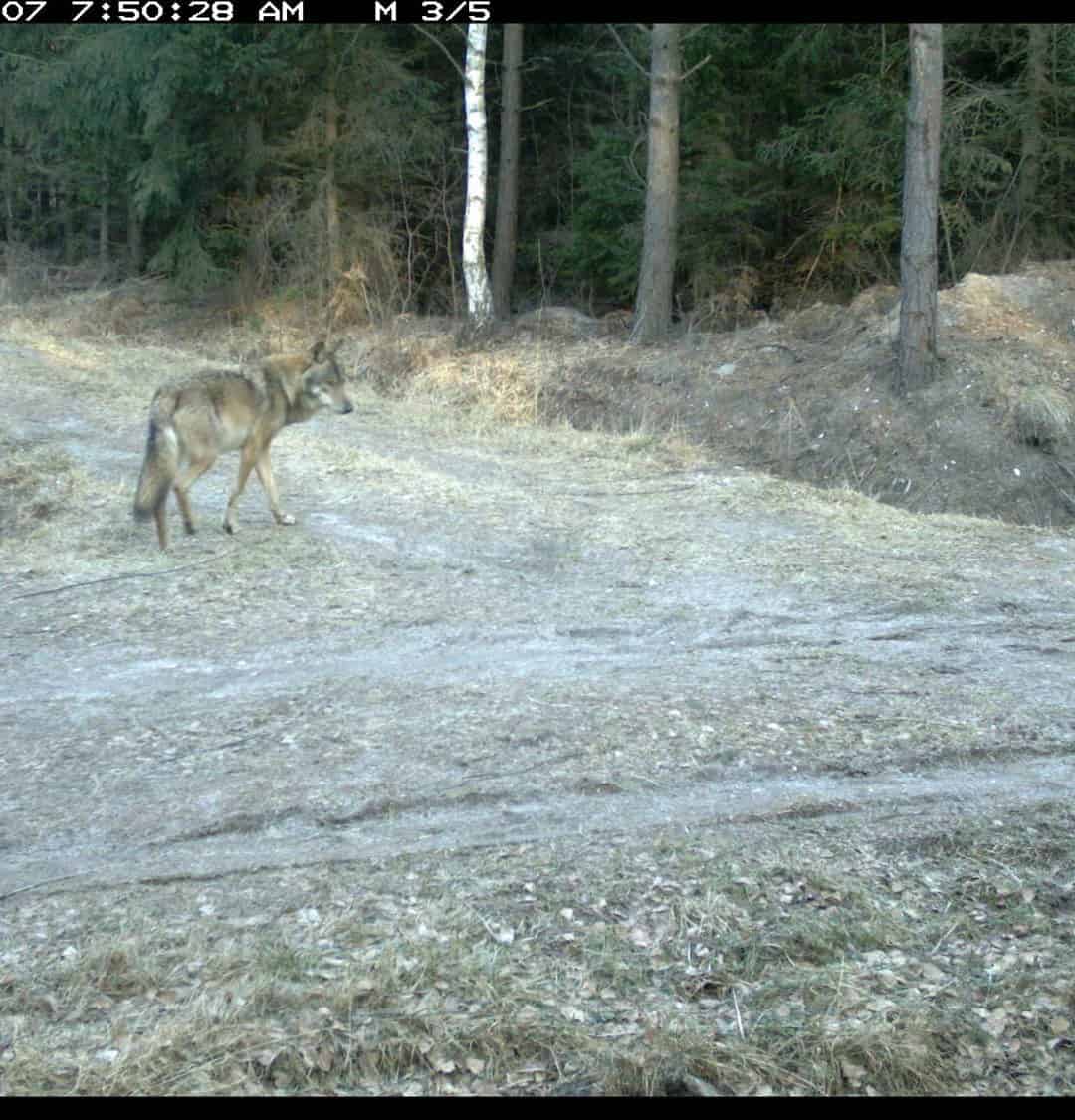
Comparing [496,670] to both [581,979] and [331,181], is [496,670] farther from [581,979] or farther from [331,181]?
[331,181]

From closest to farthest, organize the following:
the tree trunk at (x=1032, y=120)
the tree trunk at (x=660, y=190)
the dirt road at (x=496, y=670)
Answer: the dirt road at (x=496, y=670) < the tree trunk at (x=1032, y=120) < the tree trunk at (x=660, y=190)

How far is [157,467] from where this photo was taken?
9836 millimetres

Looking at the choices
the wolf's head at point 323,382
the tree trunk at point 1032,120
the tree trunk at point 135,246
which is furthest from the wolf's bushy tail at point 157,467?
the tree trunk at point 135,246

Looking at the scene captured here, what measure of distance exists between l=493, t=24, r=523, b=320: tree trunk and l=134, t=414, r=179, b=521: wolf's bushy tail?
16.4 metres

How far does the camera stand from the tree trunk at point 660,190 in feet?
66.9

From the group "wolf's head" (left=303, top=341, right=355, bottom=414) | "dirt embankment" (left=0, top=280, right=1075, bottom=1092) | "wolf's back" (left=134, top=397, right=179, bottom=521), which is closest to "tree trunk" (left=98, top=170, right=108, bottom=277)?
"dirt embankment" (left=0, top=280, right=1075, bottom=1092)

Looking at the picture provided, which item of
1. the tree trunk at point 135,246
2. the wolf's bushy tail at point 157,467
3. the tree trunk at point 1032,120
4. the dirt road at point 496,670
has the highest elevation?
the tree trunk at point 1032,120

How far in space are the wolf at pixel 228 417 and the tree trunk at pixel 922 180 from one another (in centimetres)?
807

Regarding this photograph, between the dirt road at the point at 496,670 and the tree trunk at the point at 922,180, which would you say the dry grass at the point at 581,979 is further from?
the tree trunk at the point at 922,180

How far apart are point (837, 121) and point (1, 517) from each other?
48.1 ft

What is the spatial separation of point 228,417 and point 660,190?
40.1ft

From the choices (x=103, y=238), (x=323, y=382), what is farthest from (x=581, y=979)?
(x=103, y=238)
